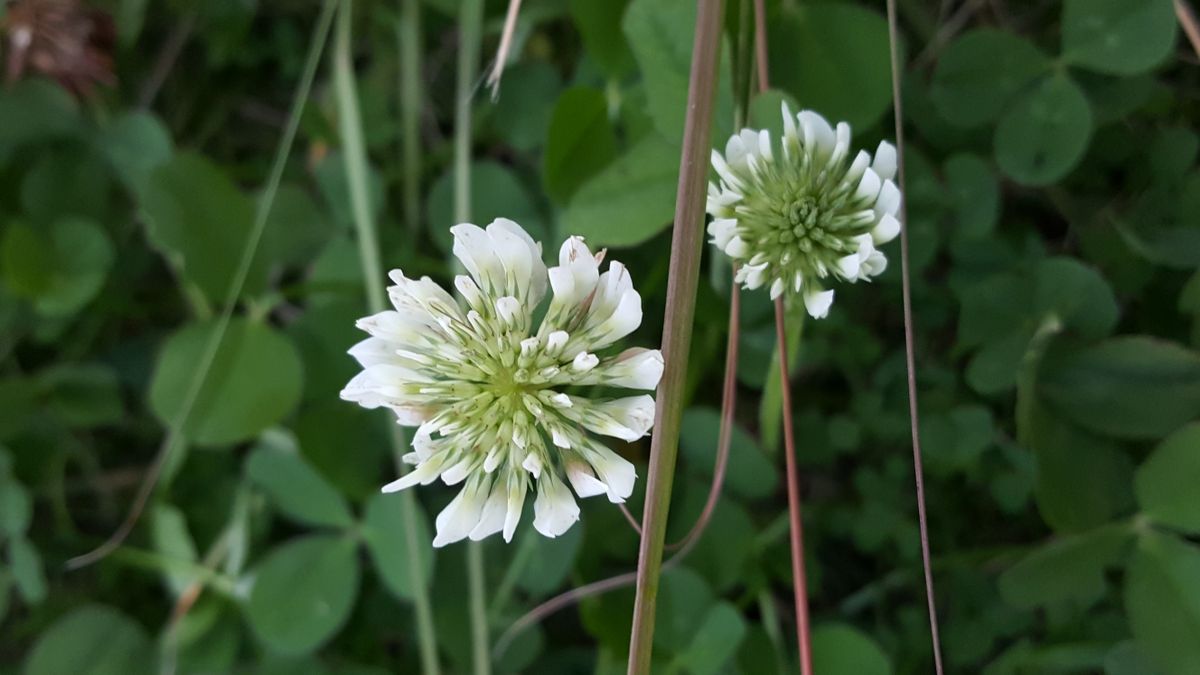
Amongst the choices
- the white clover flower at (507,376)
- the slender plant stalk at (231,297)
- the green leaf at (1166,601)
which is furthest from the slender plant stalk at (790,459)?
the slender plant stalk at (231,297)

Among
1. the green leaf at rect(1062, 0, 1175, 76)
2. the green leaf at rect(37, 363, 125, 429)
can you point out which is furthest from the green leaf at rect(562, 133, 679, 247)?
the green leaf at rect(37, 363, 125, 429)

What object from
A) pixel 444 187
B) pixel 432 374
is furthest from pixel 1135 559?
pixel 444 187

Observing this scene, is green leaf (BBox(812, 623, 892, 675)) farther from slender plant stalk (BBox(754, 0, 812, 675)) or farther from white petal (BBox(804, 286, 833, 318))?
white petal (BBox(804, 286, 833, 318))

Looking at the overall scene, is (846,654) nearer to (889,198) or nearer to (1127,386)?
(1127,386)

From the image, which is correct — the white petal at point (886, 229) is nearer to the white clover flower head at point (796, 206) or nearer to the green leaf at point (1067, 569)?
the white clover flower head at point (796, 206)

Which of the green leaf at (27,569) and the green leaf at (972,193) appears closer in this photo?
the green leaf at (972,193)

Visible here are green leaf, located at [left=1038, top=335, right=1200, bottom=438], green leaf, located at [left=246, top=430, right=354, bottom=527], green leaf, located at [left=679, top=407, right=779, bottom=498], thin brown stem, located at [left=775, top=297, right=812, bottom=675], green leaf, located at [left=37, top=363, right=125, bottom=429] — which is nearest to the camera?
thin brown stem, located at [left=775, top=297, right=812, bottom=675]

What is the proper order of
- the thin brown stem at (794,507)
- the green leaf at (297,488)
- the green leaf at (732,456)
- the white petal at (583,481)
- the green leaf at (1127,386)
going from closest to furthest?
1. the white petal at (583,481)
2. the thin brown stem at (794,507)
3. the green leaf at (1127,386)
4. the green leaf at (732,456)
5. the green leaf at (297,488)
